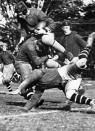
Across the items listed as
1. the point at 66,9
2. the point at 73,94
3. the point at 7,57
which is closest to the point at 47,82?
the point at 73,94

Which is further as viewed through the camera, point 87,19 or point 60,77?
point 87,19

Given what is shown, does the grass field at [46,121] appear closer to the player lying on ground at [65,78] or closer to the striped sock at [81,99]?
the striped sock at [81,99]

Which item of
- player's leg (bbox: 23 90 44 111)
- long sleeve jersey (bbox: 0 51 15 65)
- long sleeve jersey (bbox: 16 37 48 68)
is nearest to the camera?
player's leg (bbox: 23 90 44 111)

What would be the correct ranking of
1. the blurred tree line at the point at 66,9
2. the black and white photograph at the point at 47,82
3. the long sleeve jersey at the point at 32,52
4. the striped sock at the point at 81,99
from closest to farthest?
the black and white photograph at the point at 47,82 → the striped sock at the point at 81,99 → the long sleeve jersey at the point at 32,52 → the blurred tree line at the point at 66,9

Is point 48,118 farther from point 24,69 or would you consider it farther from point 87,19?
point 87,19

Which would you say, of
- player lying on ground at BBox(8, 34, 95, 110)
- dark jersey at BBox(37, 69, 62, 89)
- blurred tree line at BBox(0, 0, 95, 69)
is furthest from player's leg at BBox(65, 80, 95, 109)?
blurred tree line at BBox(0, 0, 95, 69)

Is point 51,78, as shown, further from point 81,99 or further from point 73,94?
point 81,99

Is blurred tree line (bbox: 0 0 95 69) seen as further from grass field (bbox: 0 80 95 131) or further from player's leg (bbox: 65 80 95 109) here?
grass field (bbox: 0 80 95 131)

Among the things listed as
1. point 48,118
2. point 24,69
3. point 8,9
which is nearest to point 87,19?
point 8,9

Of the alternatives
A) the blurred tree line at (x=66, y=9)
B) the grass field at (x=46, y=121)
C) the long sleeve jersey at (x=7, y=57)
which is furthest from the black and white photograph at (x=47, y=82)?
the blurred tree line at (x=66, y=9)

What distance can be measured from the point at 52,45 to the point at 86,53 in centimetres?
68

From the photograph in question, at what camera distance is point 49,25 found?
10344 millimetres

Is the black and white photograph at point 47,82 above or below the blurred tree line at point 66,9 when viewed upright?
above

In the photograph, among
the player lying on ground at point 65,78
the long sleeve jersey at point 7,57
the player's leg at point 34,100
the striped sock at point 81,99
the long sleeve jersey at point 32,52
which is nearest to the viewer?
the striped sock at point 81,99
